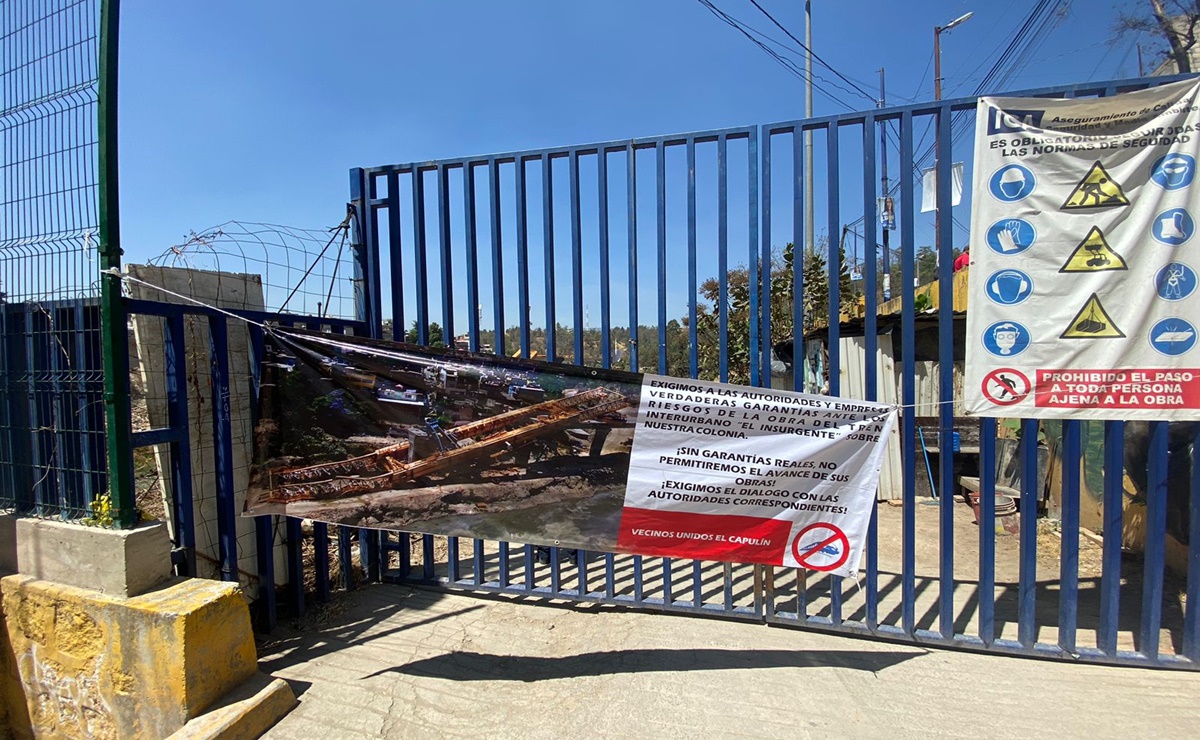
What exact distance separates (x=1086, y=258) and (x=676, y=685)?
3.15 meters

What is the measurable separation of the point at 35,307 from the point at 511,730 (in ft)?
12.2

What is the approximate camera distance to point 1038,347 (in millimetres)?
3227

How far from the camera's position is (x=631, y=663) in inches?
132

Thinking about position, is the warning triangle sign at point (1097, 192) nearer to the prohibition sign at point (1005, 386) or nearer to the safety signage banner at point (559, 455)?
the prohibition sign at point (1005, 386)

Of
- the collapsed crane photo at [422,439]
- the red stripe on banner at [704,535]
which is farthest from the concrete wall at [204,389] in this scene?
the red stripe on banner at [704,535]

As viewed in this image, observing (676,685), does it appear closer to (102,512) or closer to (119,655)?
(119,655)

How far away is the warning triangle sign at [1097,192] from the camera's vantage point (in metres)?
3.11

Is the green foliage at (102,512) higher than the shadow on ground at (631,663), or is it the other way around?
the green foliage at (102,512)

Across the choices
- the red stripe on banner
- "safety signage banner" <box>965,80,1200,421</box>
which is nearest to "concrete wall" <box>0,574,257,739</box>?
the red stripe on banner

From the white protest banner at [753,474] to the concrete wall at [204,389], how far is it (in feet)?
8.29

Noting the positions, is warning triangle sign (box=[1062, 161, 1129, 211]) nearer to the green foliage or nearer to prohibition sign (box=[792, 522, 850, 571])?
prohibition sign (box=[792, 522, 850, 571])

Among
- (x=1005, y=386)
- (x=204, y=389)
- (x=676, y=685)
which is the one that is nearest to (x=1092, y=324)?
(x=1005, y=386)

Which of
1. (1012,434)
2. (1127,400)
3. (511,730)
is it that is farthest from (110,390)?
(1012,434)

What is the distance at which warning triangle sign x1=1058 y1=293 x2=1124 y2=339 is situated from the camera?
3135 millimetres
